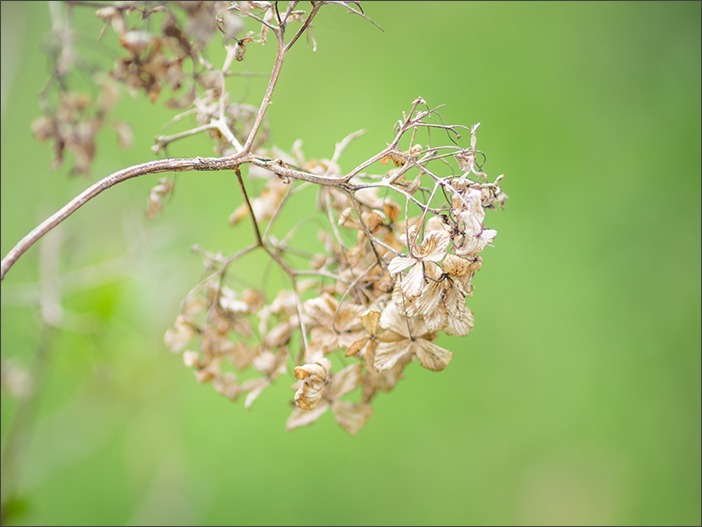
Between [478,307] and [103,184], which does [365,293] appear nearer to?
[103,184]

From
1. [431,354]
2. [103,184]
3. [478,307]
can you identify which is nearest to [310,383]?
[431,354]

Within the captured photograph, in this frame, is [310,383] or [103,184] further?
[310,383]

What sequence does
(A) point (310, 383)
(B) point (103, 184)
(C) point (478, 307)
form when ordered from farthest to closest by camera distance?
(C) point (478, 307), (A) point (310, 383), (B) point (103, 184)

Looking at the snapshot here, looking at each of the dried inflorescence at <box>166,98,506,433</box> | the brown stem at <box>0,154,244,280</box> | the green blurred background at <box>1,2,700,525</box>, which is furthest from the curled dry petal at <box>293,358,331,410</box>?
the green blurred background at <box>1,2,700,525</box>

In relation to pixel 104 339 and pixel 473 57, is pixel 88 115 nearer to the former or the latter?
pixel 104 339

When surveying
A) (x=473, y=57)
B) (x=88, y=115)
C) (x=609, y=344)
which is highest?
(x=473, y=57)

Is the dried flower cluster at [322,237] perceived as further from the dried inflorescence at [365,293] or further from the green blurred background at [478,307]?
the green blurred background at [478,307]

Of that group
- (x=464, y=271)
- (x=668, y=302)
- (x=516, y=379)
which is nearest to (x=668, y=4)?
(x=668, y=302)
